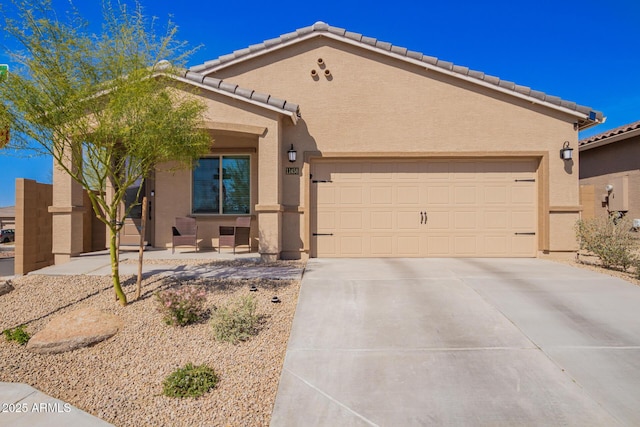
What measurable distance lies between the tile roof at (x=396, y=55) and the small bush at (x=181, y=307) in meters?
6.68

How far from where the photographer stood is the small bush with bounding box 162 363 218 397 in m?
3.32

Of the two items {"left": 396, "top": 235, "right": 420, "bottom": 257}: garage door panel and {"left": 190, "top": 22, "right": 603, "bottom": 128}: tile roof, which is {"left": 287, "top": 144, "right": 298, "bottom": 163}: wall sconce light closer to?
{"left": 190, "top": 22, "right": 603, "bottom": 128}: tile roof

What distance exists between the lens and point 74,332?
439cm

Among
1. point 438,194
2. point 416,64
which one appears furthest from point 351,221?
point 416,64

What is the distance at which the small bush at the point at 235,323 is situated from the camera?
13.9 ft

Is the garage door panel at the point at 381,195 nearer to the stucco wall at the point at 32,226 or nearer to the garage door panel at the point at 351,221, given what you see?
the garage door panel at the point at 351,221

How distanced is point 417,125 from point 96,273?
7718mm

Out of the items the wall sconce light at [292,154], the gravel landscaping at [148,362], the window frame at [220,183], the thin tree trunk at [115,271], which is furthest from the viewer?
the window frame at [220,183]

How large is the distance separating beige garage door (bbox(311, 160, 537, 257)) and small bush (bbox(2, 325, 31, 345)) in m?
5.74

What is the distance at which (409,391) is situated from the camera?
328 cm

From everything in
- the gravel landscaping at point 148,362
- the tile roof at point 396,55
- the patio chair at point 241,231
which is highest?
the tile roof at point 396,55

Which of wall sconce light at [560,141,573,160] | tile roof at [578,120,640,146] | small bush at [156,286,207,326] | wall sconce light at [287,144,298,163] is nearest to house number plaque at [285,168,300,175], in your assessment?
wall sconce light at [287,144,298,163]

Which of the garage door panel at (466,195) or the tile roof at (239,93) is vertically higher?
the tile roof at (239,93)

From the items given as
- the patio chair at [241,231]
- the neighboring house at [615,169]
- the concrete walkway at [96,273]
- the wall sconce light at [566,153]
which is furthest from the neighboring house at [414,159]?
the neighboring house at [615,169]
